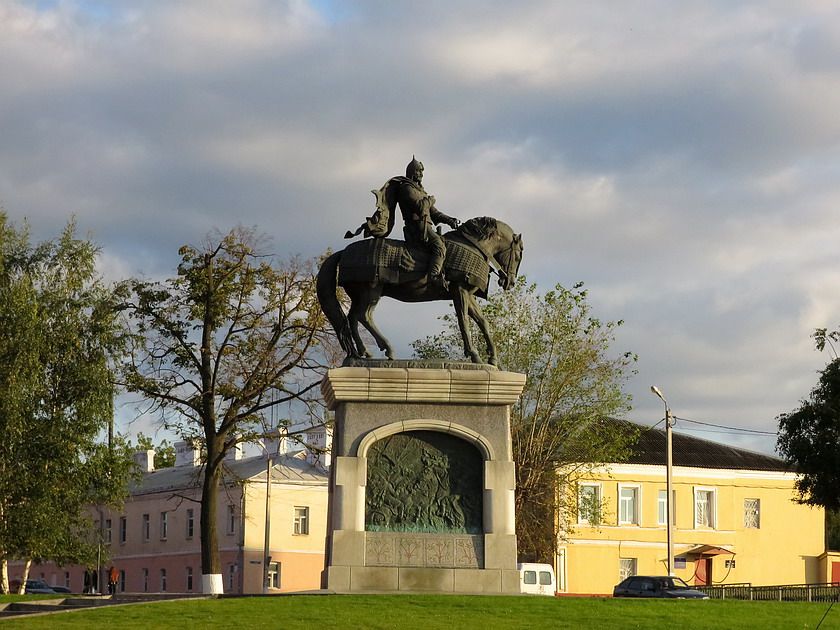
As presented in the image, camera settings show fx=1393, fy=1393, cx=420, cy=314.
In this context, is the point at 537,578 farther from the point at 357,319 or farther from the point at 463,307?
the point at 357,319

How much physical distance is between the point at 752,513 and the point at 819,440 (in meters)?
18.5

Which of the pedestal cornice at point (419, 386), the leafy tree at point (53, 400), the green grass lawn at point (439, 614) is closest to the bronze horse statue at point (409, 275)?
the pedestal cornice at point (419, 386)

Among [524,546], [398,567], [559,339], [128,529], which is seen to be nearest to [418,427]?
[398,567]

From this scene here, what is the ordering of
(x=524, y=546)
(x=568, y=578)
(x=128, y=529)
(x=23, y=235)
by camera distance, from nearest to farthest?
(x=23, y=235) < (x=524, y=546) < (x=568, y=578) < (x=128, y=529)

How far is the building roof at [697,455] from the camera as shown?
62125 millimetres

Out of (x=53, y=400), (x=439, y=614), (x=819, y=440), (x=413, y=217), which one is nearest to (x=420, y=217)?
(x=413, y=217)

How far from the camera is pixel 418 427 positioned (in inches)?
827

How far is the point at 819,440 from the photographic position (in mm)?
45438

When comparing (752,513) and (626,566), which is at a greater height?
(752,513)

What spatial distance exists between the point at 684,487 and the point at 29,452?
34.7 metres

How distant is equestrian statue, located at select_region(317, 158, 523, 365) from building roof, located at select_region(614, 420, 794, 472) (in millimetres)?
39756

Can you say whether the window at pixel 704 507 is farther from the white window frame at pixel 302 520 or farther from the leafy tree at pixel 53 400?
the leafy tree at pixel 53 400

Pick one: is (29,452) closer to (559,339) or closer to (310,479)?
(559,339)

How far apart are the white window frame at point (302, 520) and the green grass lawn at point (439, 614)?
4573cm
